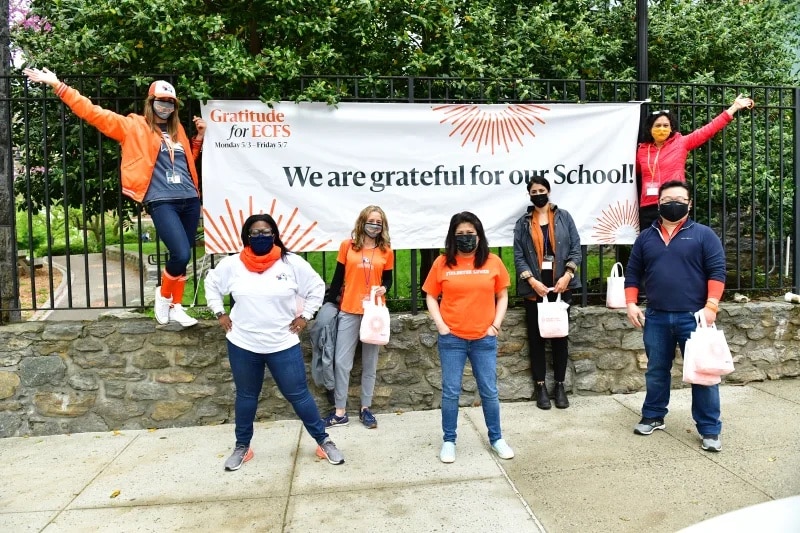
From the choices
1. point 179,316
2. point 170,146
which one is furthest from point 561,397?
point 170,146

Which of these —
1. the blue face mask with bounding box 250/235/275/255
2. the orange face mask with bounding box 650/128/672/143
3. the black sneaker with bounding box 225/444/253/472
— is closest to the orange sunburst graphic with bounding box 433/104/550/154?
the orange face mask with bounding box 650/128/672/143

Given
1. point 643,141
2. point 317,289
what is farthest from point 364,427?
point 643,141

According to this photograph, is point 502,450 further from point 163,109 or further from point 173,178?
point 163,109

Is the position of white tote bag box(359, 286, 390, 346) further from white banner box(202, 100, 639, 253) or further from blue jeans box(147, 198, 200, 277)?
blue jeans box(147, 198, 200, 277)

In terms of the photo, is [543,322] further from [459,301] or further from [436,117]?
[436,117]

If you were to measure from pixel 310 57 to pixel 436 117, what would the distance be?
3.83ft

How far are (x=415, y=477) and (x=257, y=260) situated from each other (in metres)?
1.74

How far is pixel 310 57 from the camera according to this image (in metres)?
5.26

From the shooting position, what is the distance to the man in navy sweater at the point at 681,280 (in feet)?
14.5

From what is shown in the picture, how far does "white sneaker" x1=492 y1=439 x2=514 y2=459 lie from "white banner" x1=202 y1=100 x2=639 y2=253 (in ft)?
6.08

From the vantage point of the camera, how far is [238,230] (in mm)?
5324

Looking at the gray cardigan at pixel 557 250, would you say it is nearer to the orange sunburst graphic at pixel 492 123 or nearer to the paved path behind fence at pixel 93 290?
the orange sunburst graphic at pixel 492 123

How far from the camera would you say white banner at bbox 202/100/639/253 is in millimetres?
5301

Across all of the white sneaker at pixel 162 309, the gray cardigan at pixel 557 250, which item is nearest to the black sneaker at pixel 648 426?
the gray cardigan at pixel 557 250
